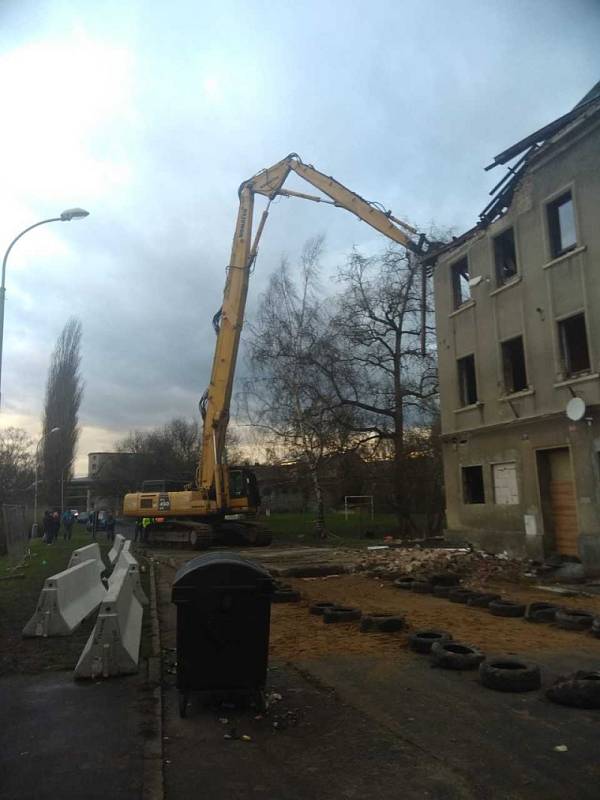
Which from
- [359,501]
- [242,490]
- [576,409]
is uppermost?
[576,409]

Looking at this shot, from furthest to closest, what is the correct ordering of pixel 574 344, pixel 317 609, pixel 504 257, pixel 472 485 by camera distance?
1. pixel 472 485
2. pixel 504 257
3. pixel 574 344
4. pixel 317 609

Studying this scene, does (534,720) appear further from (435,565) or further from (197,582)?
(435,565)

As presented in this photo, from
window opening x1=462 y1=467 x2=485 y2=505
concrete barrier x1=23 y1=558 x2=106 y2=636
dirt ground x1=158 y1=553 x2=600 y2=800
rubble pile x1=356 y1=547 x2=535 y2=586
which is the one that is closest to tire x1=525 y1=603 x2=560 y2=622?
dirt ground x1=158 y1=553 x2=600 y2=800

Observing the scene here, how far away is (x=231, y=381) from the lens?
24.4m

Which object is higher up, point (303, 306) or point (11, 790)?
point (303, 306)

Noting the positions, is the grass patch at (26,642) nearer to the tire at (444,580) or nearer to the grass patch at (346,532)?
the tire at (444,580)

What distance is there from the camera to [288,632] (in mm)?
8961

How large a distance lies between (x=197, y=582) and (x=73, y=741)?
1461 mm

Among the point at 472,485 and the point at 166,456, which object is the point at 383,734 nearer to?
the point at 472,485

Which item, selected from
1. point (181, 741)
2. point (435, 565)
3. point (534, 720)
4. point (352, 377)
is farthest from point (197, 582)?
point (352, 377)

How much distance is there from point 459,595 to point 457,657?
485 centimetres

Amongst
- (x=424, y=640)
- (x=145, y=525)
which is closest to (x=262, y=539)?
(x=145, y=525)

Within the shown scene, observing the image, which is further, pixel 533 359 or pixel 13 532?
pixel 13 532

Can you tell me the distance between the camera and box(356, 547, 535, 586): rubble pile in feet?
48.9
